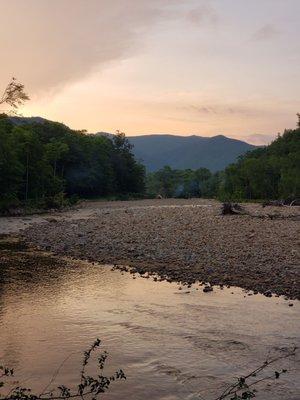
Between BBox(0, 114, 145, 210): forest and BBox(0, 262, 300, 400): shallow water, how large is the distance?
3634 cm

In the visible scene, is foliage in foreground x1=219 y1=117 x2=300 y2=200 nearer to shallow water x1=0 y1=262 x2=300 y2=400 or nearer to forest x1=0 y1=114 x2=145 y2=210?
forest x1=0 y1=114 x2=145 y2=210

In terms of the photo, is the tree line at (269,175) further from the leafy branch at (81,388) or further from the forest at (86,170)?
the leafy branch at (81,388)

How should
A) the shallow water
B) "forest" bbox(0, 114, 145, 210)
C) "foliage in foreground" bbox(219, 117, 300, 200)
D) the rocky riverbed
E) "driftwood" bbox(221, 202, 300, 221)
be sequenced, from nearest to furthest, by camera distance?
the shallow water → the rocky riverbed → "driftwood" bbox(221, 202, 300, 221) → "forest" bbox(0, 114, 145, 210) → "foliage in foreground" bbox(219, 117, 300, 200)

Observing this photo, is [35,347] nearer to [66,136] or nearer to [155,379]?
[155,379]

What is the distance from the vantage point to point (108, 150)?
123 metres

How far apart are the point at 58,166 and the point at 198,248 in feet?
251

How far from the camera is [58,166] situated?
319ft

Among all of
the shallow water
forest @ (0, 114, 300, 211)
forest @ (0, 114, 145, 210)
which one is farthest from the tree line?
the shallow water

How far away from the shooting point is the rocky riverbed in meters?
18.5

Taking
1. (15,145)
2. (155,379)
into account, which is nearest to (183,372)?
(155,379)

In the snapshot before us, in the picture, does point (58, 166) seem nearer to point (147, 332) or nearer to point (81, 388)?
point (147, 332)

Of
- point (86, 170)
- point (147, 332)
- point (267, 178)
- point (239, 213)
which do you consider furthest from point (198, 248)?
point (86, 170)

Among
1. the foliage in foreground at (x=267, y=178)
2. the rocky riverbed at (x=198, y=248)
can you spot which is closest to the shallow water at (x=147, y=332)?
the rocky riverbed at (x=198, y=248)

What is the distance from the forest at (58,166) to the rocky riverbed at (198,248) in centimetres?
2040
